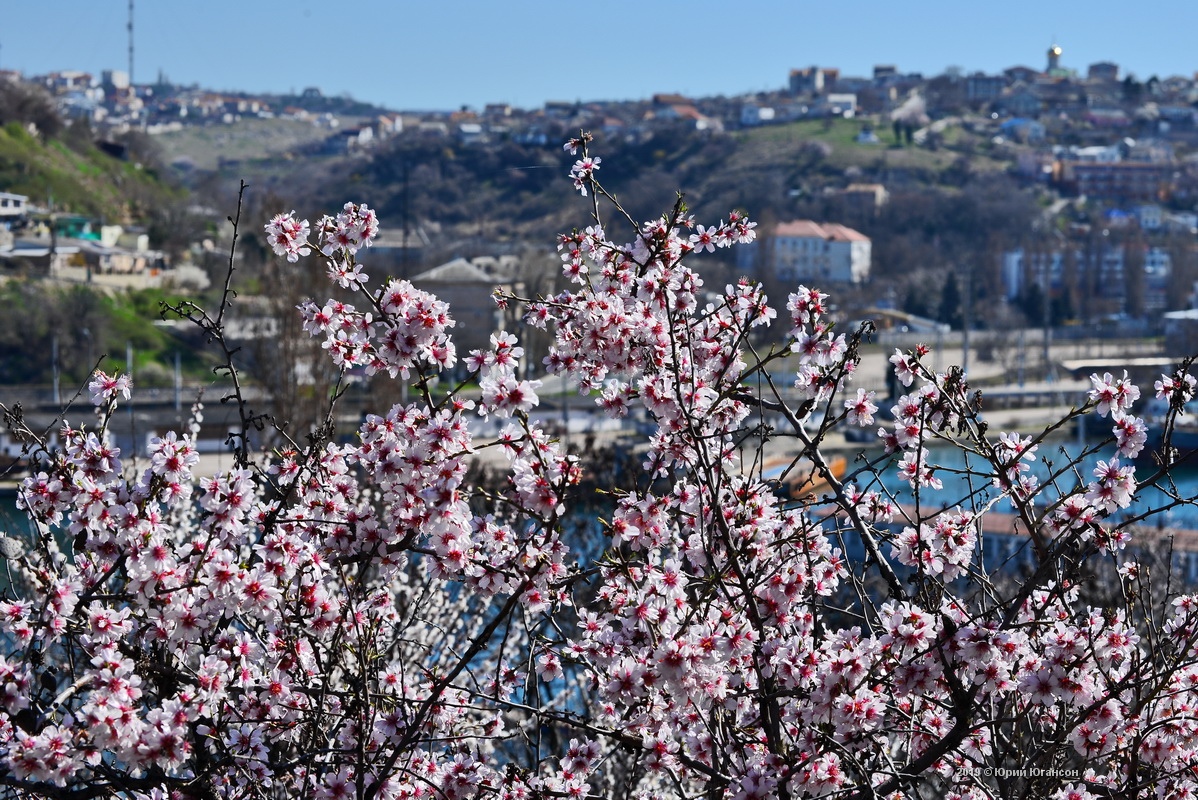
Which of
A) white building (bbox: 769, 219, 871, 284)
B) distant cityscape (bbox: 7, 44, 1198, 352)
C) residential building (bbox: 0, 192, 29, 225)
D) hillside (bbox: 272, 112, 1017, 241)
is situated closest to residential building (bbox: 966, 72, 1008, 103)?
distant cityscape (bbox: 7, 44, 1198, 352)

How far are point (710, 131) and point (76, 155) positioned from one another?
2408cm

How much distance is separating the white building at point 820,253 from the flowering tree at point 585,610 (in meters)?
33.0

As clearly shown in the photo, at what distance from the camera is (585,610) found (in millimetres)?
2137

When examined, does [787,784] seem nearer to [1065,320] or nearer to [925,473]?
[925,473]

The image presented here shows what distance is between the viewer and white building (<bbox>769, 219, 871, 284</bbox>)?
35.5 metres

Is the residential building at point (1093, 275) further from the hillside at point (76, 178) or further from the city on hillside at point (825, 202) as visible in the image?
the hillside at point (76, 178)

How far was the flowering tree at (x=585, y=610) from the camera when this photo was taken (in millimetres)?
1906

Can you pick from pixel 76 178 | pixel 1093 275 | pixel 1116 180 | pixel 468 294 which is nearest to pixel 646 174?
pixel 1093 275

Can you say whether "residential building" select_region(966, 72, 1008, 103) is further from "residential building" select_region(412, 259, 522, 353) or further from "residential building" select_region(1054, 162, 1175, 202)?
"residential building" select_region(412, 259, 522, 353)

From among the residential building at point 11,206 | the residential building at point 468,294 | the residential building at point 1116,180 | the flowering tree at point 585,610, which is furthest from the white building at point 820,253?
the flowering tree at point 585,610

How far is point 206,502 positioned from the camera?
2.01m

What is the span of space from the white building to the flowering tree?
33.0 metres

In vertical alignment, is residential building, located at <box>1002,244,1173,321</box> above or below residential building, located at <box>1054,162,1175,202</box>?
below

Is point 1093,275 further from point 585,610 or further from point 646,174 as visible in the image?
point 585,610
